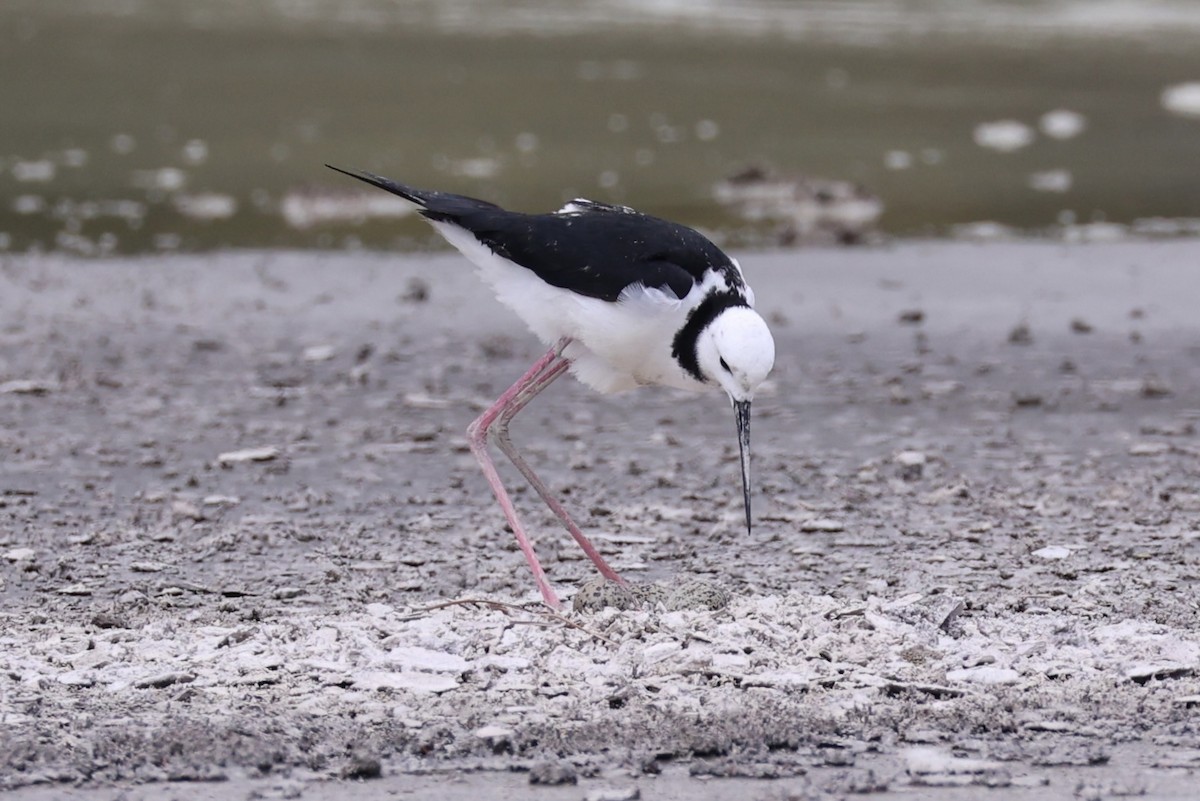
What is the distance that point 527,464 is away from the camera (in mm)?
5781

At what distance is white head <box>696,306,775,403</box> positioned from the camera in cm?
484

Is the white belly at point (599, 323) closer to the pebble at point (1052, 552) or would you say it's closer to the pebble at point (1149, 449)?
the pebble at point (1052, 552)

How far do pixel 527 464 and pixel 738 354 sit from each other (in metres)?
1.19

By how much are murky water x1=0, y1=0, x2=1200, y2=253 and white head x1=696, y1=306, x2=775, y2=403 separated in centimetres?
589

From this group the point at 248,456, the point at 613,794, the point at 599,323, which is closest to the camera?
the point at 613,794

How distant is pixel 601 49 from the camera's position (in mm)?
20484

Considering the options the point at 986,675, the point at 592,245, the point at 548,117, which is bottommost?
the point at 986,675

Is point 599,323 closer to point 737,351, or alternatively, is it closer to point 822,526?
point 737,351

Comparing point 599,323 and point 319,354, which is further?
point 319,354

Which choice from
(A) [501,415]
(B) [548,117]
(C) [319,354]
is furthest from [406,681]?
(B) [548,117]

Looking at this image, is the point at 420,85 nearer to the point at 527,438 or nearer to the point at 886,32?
the point at 886,32

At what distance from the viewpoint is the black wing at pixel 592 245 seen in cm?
512

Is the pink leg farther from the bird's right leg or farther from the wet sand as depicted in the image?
the wet sand

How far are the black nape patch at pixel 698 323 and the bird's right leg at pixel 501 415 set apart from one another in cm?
56
